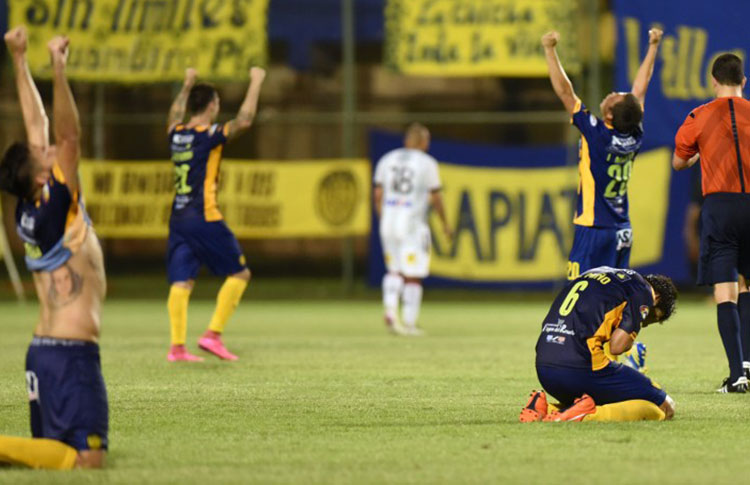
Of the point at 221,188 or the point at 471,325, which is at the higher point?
the point at 221,188

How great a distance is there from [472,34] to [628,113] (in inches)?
468

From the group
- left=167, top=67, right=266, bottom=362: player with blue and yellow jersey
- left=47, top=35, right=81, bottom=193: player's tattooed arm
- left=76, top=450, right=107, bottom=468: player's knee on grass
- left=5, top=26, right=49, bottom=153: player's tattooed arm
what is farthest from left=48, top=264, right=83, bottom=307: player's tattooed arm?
left=167, top=67, right=266, bottom=362: player with blue and yellow jersey

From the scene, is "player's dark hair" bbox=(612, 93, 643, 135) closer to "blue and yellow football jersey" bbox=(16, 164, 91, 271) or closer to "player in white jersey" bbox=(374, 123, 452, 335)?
"blue and yellow football jersey" bbox=(16, 164, 91, 271)

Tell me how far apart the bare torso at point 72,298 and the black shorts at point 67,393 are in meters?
0.05

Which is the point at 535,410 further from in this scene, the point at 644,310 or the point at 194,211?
the point at 194,211

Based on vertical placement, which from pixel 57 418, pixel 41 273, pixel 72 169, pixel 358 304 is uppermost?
pixel 72 169

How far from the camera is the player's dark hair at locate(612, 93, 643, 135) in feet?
31.9

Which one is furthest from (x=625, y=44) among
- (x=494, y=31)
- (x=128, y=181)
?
(x=128, y=181)

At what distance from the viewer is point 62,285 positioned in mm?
6328

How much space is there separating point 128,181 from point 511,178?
6.02 meters

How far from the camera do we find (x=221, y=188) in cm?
2152

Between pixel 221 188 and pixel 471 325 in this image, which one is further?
pixel 221 188

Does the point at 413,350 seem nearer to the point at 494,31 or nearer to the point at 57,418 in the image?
the point at 57,418

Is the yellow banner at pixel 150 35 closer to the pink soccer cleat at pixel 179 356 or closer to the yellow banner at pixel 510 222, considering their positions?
the yellow banner at pixel 510 222
